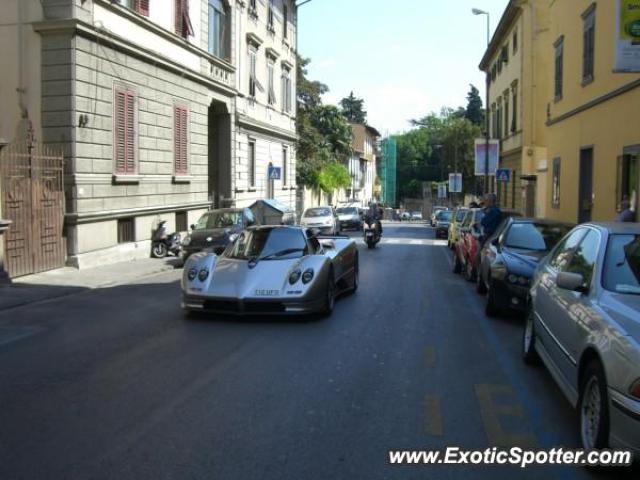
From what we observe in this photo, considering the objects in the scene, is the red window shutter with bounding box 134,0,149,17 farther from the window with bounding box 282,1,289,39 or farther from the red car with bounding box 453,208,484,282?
the window with bounding box 282,1,289,39

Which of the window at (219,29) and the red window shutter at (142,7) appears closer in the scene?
the red window shutter at (142,7)

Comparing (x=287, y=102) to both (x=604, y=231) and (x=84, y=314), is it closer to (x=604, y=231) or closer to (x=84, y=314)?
(x=84, y=314)

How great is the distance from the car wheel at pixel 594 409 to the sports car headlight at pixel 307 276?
5163 millimetres

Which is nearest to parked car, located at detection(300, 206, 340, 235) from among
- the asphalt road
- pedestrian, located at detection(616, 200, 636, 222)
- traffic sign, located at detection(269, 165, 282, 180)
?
traffic sign, located at detection(269, 165, 282, 180)

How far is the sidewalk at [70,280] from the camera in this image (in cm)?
1206

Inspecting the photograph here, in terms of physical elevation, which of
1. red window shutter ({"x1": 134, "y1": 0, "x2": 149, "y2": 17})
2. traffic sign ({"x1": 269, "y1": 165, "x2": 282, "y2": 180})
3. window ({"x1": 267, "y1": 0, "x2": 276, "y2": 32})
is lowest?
traffic sign ({"x1": 269, "y1": 165, "x2": 282, "y2": 180})

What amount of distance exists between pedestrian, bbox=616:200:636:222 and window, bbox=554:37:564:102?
9313mm

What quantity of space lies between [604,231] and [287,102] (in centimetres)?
3441

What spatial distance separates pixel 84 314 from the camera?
34.7ft

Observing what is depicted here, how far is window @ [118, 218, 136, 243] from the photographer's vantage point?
1862cm

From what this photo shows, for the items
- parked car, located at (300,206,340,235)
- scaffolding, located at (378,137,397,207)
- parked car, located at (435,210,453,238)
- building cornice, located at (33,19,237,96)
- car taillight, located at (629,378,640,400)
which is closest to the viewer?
car taillight, located at (629,378,640,400)

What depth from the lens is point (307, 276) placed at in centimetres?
963

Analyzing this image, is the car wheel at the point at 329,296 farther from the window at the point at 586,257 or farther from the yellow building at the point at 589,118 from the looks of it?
the yellow building at the point at 589,118

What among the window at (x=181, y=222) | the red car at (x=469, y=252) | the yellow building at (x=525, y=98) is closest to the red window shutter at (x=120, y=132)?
the window at (x=181, y=222)
